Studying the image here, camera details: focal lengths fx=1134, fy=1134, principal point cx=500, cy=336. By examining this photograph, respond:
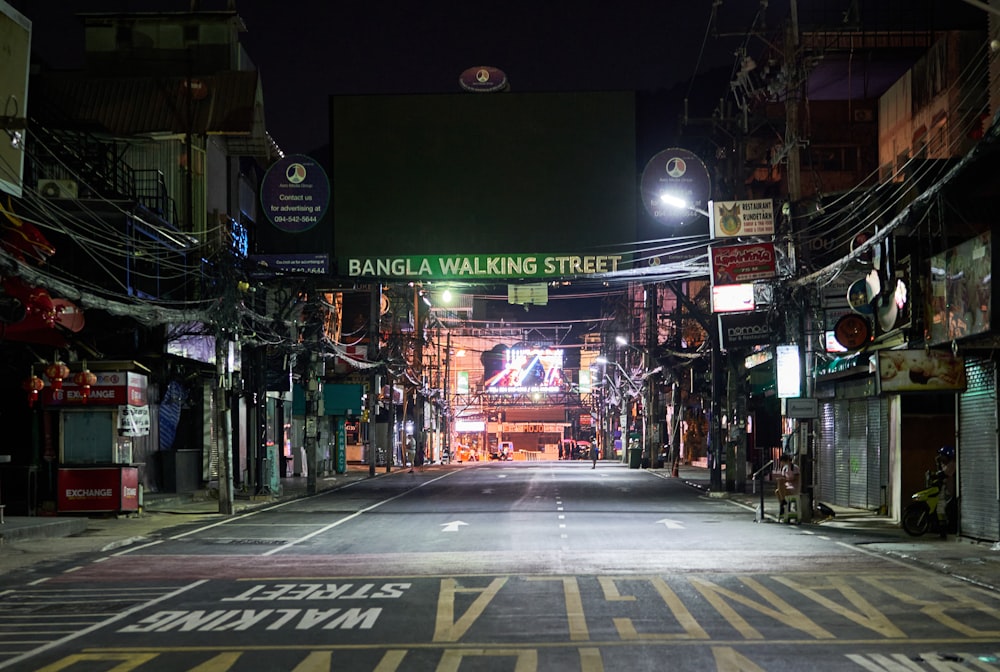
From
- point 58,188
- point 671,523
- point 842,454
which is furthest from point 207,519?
point 842,454

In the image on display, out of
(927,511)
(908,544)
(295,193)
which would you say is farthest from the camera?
(295,193)

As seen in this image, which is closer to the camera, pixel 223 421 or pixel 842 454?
pixel 223 421

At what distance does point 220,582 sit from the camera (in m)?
16.3

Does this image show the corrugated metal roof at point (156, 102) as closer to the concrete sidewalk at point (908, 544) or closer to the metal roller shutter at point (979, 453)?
the concrete sidewalk at point (908, 544)

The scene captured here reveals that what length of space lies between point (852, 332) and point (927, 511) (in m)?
4.25

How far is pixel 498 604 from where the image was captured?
45.4 feet

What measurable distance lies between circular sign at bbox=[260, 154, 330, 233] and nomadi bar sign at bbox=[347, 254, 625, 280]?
2527 millimetres

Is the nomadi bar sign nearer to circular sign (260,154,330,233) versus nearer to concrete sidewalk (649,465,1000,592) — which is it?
circular sign (260,154,330,233)

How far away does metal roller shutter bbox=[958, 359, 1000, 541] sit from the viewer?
20.7 m

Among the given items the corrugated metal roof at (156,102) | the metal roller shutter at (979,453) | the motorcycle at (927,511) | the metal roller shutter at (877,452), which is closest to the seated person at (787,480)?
the metal roller shutter at (877,452)

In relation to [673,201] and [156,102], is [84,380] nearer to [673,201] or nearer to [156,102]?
[673,201]

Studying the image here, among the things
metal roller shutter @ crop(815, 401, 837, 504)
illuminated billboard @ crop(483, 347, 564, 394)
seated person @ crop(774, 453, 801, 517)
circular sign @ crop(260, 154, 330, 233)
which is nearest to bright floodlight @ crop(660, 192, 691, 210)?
metal roller shutter @ crop(815, 401, 837, 504)

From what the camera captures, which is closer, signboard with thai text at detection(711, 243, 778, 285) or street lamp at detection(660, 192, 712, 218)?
signboard with thai text at detection(711, 243, 778, 285)

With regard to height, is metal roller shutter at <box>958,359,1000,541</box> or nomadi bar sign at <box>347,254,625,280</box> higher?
nomadi bar sign at <box>347,254,625,280</box>
